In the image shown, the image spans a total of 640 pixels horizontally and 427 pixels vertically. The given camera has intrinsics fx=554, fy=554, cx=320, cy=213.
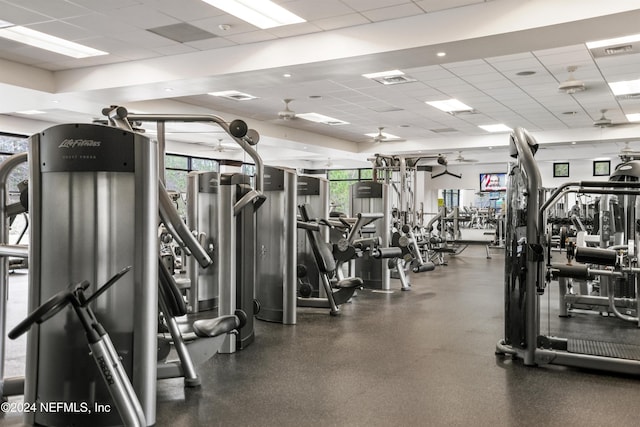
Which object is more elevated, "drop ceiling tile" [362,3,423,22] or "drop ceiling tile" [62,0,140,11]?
"drop ceiling tile" [362,3,423,22]

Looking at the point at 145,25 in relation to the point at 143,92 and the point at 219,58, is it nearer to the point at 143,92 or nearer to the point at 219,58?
the point at 219,58

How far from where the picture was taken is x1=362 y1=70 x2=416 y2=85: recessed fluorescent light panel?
833 centimetres

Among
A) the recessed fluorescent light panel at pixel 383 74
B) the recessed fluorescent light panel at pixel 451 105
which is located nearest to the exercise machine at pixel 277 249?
the recessed fluorescent light panel at pixel 383 74

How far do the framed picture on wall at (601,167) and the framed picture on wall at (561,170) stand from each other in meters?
0.83

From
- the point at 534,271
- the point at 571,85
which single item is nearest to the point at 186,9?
the point at 534,271

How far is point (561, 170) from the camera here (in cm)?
1822

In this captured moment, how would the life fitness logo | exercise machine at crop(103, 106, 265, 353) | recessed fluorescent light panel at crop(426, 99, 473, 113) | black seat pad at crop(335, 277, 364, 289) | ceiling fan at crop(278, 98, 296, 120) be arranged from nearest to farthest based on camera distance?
the life fitness logo < exercise machine at crop(103, 106, 265, 353) < black seat pad at crop(335, 277, 364, 289) < ceiling fan at crop(278, 98, 296, 120) < recessed fluorescent light panel at crop(426, 99, 473, 113)

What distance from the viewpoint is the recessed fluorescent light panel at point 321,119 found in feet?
40.3

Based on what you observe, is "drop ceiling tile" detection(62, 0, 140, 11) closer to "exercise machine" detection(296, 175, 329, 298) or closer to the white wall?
"exercise machine" detection(296, 175, 329, 298)

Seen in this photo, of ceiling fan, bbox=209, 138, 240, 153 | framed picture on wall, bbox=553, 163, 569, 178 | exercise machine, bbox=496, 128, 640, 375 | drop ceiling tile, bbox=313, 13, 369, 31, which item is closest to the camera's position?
exercise machine, bbox=496, 128, 640, 375

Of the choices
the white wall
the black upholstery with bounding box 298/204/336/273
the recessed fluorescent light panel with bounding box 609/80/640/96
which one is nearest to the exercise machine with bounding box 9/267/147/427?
the black upholstery with bounding box 298/204/336/273

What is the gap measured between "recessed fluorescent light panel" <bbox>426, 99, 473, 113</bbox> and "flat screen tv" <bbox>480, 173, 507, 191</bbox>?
346 inches

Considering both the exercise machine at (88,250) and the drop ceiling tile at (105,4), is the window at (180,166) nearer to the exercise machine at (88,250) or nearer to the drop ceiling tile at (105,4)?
the drop ceiling tile at (105,4)

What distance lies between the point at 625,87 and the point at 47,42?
28.5 ft
